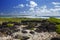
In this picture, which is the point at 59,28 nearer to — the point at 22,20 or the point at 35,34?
the point at 35,34

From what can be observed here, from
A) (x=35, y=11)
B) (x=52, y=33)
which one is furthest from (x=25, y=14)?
(x=52, y=33)

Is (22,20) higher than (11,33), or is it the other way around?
(22,20)

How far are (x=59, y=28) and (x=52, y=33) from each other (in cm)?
23

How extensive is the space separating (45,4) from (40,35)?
79cm

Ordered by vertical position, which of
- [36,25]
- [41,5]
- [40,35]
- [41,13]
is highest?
[41,5]

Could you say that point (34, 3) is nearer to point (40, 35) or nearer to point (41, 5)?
point (41, 5)

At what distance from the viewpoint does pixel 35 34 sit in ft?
9.66

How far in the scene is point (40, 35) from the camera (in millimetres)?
2930

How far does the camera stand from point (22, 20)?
3205 mm

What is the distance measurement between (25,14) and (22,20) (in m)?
0.30

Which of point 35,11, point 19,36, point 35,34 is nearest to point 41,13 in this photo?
point 35,11

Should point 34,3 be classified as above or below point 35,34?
→ above

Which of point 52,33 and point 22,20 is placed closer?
point 52,33

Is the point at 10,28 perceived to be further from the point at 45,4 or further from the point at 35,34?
the point at 45,4
